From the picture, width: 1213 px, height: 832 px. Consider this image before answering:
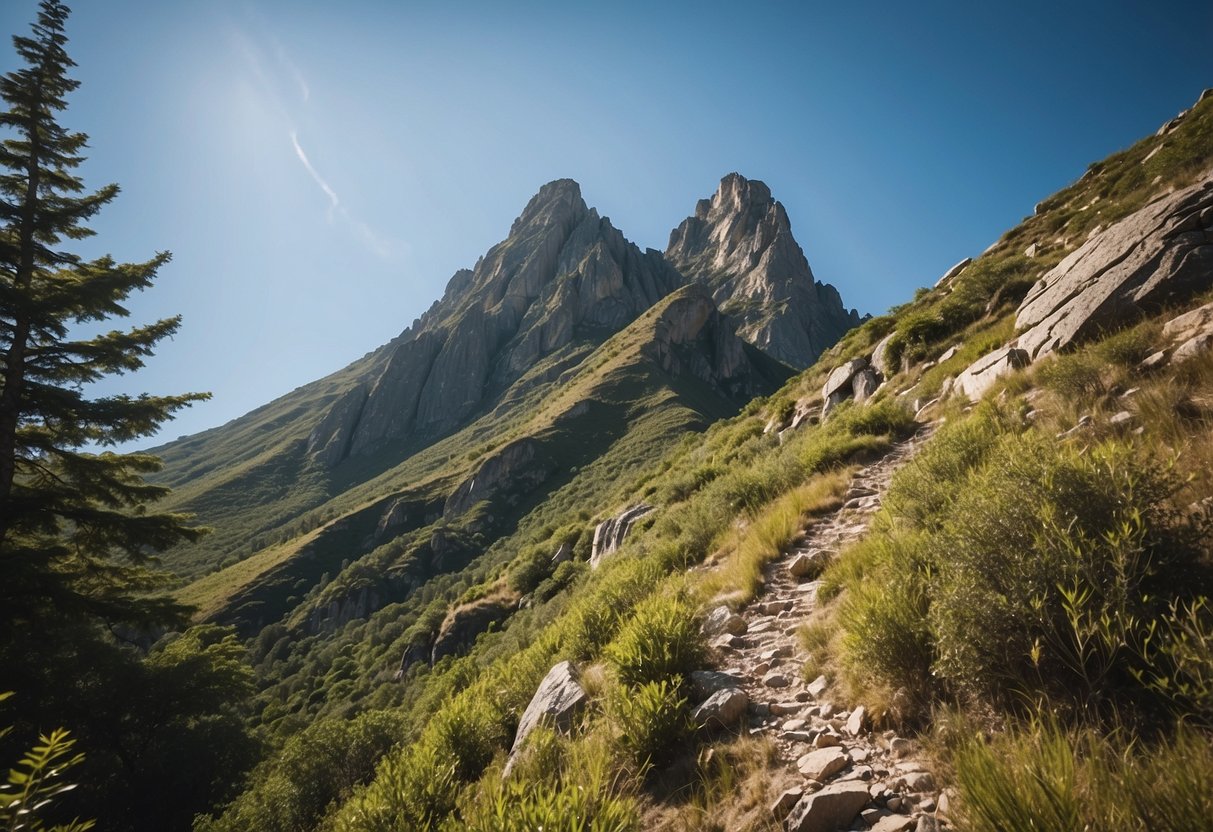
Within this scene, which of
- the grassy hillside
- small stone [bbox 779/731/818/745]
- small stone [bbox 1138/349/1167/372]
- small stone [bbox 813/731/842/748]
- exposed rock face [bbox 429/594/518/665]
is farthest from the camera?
exposed rock face [bbox 429/594/518/665]

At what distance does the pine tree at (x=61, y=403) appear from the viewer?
1199 cm

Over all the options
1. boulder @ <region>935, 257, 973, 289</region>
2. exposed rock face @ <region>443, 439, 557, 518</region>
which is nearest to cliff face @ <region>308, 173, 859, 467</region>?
exposed rock face @ <region>443, 439, 557, 518</region>

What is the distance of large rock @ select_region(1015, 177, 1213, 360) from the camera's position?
7.14m

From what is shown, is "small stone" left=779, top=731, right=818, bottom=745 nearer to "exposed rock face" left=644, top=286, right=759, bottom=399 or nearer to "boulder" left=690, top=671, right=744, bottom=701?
"boulder" left=690, top=671, right=744, bottom=701

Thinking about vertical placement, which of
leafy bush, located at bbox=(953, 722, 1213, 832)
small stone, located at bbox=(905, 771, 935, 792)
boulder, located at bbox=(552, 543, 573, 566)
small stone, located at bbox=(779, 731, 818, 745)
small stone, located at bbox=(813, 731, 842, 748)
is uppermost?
leafy bush, located at bbox=(953, 722, 1213, 832)

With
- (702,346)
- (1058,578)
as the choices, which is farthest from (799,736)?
(702,346)

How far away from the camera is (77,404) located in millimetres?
13039

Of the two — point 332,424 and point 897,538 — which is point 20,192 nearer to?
point 897,538

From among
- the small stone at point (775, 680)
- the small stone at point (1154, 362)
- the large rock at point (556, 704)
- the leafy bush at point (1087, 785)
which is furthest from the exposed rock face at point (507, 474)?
the leafy bush at point (1087, 785)

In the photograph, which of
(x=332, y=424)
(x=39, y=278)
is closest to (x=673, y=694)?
(x=39, y=278)

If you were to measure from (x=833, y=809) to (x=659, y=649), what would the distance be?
1.86 meters

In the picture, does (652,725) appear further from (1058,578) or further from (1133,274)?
(1133,274)

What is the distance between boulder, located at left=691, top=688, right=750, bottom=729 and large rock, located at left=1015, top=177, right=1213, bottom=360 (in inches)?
316

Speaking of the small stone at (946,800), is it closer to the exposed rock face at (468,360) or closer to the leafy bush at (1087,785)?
the leafy bush at (1087,785)
